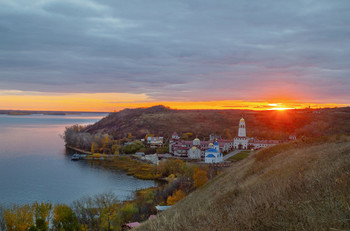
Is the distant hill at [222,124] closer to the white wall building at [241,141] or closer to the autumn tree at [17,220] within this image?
the white wall building at [241,141]

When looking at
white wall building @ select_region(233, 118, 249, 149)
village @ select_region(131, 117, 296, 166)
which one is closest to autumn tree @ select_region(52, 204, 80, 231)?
village @ select_region(131, 117, 296, 166)

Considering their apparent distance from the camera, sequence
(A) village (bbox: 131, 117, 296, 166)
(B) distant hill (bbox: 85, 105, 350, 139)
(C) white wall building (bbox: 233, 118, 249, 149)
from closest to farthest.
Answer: (A) village (bbox: 131, 117, 296, 166) < (C) white wall building (bbox: 233, 118, 249, 149) < (B) distant hill (bbox: 85, 105, 350, 139)

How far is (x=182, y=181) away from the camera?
35562 mm

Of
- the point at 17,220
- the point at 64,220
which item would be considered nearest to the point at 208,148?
the point at 64,220

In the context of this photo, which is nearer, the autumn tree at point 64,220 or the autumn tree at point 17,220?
the autumn tree at point 17,220

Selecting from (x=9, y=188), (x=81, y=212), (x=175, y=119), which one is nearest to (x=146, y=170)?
(x=9, y=188)

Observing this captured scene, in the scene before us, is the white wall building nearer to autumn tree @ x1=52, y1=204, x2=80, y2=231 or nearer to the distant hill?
the distant hill

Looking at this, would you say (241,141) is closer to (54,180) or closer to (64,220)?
(54,180)

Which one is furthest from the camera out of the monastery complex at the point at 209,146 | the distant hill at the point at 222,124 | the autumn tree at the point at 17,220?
the distant hill at the point at 222,124

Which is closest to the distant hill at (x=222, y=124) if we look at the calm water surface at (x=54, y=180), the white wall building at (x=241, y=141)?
the white wall building at (x=241, y=141)

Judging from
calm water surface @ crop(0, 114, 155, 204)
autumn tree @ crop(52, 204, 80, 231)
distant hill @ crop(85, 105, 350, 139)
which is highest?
distant hill @ crop(85, 105, 350, 139)

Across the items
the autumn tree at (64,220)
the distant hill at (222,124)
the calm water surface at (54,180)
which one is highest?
the distant hill at (222,124)

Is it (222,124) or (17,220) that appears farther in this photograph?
(222,124)

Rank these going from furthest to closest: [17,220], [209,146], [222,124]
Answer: [222,124] < [209,146] < [17,220]
